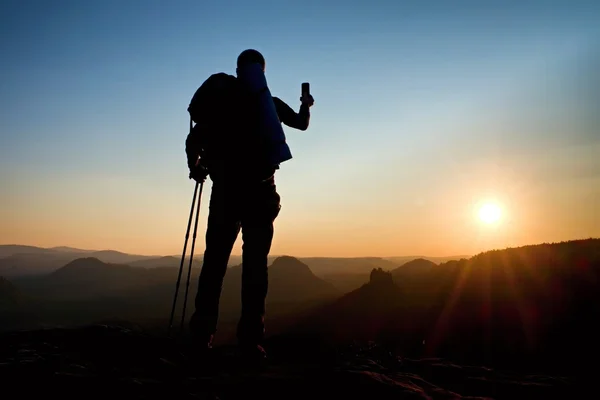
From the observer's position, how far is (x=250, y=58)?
5.17 m

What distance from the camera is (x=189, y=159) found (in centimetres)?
559

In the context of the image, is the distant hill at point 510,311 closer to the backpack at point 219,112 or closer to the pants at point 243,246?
the pants at point 243,246

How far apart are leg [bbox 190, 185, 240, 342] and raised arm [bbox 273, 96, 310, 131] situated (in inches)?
66.0

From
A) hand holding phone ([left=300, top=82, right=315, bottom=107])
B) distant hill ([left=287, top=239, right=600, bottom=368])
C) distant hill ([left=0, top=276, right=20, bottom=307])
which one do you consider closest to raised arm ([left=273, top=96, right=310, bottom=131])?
hand holding phone ([left=300, top=82, right=315, bottom=107])

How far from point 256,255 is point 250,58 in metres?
2.78

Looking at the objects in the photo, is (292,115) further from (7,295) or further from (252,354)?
(7,295)

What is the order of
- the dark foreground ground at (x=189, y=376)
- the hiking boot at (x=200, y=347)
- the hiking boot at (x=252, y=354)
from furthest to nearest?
1. the hiking boot at (x=200, y=347)
2. the hiking boot at (x=252, y=354)
3. the dark foreground ground at (x=189, y=376)

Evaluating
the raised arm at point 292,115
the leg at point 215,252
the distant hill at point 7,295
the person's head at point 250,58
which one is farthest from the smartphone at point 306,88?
the distant hill at point 7,295

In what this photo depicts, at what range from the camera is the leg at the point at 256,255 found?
4680mm

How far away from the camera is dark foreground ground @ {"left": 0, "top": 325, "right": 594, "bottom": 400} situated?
288 cm

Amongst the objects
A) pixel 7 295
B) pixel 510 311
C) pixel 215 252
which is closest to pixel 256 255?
pixel 215 252

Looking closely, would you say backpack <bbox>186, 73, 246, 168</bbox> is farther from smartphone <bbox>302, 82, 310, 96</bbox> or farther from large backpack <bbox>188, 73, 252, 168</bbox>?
smartphone <bbox>302, 82, 310, 96</bbox>

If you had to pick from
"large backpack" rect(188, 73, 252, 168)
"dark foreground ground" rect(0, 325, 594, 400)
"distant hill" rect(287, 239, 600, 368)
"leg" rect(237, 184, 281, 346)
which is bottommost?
"distant hill" rect(287, 239, 600, 368)

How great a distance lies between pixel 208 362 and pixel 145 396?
1.46m
